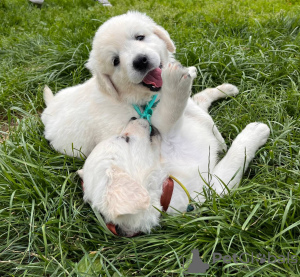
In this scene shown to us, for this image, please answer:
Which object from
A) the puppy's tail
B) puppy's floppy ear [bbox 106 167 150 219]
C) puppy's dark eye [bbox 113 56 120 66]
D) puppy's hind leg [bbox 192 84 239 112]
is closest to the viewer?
puppy's floppy ear [bbox 106 167 150 219]

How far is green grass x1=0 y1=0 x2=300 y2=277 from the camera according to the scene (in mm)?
1897

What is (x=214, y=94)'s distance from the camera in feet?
10.6

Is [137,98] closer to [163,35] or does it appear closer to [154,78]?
[154,78]

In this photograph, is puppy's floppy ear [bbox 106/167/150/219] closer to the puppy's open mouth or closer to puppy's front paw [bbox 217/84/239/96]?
the puppy's open mouth

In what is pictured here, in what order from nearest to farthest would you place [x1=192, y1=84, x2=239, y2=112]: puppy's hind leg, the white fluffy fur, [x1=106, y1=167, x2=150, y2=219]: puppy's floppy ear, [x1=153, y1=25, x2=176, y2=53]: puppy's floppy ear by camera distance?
1. [x1=106, y1=167, x2=150, y2=219]: puppy's floppy ear
2. the white fluffy fur
3. [x1=153, y1=25, x2=176, y2=53]: puppy's floppy ear
4. [x1=192, y1=84, x2=239, y2=112]: puppy's hind leg

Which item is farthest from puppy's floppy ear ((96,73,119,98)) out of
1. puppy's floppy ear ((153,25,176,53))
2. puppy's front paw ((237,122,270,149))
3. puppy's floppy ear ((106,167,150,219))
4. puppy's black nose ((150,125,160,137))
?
puppy's front paw ((237,122,270,149))

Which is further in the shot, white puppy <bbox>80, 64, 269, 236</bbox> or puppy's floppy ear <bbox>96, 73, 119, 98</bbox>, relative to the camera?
puppy's floppy ear <bbox>96, 73, 119, 98</bbox>

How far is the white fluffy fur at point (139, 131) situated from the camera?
219 cm

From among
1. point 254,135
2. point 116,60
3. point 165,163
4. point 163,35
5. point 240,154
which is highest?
point 163,35

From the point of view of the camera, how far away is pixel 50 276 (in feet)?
6.32

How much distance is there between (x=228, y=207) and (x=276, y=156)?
73 cm

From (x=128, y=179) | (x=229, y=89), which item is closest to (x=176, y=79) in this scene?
(x=128, y=179)

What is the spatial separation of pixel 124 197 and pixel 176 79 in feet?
3.47

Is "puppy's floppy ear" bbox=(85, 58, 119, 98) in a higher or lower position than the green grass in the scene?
higher
